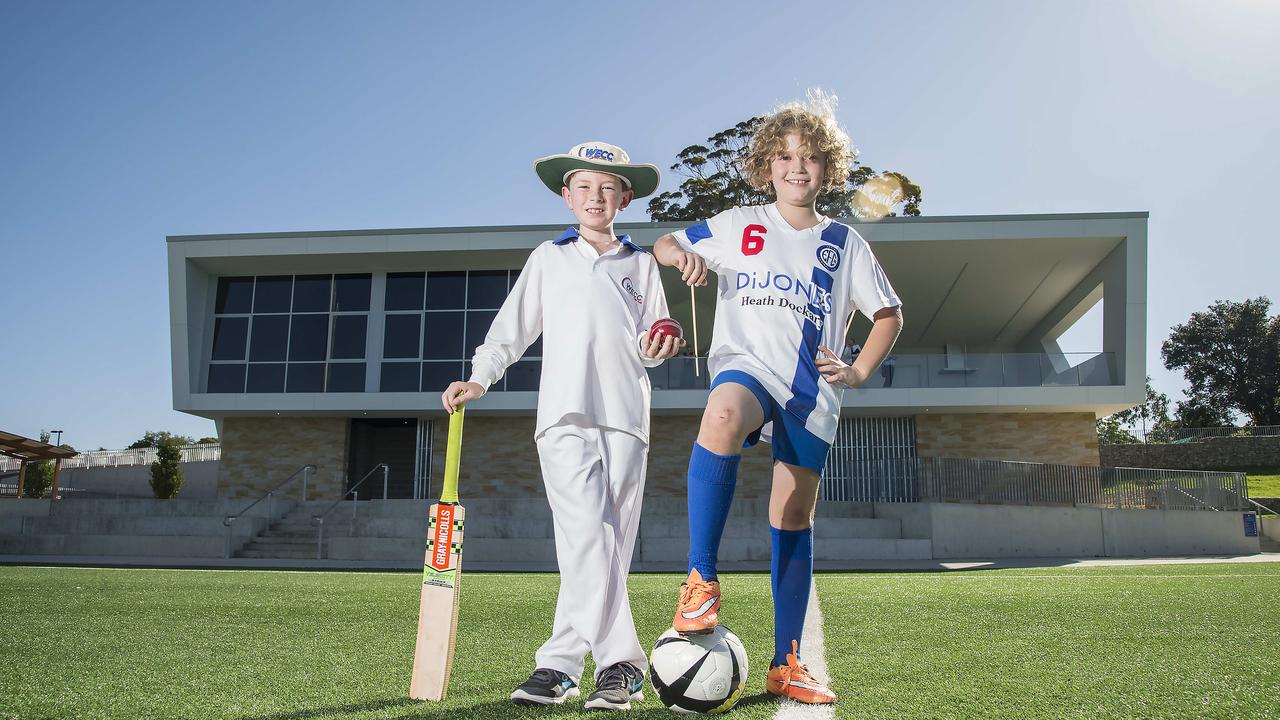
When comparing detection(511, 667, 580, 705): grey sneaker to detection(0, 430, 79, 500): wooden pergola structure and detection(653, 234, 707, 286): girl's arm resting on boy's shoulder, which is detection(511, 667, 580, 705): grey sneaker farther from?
detection(0, 430, 79, 500): wooden pergola structure

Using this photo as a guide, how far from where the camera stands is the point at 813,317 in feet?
10.1

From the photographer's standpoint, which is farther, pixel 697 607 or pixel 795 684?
pixel 795 684

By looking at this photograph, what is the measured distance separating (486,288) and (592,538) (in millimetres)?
20263

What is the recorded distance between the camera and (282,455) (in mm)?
23641

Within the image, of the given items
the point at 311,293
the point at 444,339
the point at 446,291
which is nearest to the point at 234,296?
the point at 311,293

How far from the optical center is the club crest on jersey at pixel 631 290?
333 centimetres

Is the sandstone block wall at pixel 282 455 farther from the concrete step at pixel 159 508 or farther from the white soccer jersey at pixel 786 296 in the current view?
the white soccer jersey at pixel 786 296

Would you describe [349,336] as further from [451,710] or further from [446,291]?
[451,710]

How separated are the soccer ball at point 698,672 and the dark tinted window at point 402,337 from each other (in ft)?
68.0

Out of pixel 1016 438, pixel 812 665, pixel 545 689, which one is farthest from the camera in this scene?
pixel 1016 438

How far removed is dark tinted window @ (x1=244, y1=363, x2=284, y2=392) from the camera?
22.8 m

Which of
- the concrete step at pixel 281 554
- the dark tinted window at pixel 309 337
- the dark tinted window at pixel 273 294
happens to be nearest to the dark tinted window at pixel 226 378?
the dark tinted window at pixel 309 337

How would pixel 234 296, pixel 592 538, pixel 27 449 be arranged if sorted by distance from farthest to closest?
pixel 234 296 → pixel 27 449 → pixel 592 538

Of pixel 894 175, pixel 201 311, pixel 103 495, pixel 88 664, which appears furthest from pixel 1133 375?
pixel 103 495
